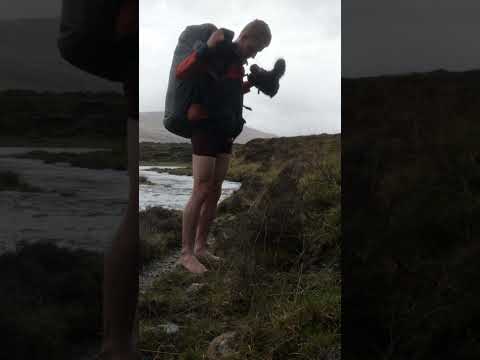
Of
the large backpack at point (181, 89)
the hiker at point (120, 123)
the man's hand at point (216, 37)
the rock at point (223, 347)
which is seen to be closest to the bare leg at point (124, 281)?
the hiker at point (120, 123)

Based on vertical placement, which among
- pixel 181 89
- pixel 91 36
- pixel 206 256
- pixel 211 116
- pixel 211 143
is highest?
pixel 91 36

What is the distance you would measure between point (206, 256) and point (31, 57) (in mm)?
1116

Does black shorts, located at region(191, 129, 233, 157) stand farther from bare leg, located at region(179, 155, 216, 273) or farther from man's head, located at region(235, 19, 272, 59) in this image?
man's head, located at region(235, 19, 272, 59)

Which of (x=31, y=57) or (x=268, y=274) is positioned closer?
(x=31, y=57)

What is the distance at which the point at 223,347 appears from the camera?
2223mm

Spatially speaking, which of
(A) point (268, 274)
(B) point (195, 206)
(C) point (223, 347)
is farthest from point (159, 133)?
(C) point (223, 347)

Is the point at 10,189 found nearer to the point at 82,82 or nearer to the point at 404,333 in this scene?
the point at 82,82

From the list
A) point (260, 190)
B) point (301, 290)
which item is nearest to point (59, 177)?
point (260, 190)

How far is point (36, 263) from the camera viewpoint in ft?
7.16

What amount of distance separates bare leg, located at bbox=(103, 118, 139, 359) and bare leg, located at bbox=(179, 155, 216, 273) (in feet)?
0.71

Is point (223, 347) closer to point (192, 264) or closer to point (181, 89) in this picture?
point (192, 264)

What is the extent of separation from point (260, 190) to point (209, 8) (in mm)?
829

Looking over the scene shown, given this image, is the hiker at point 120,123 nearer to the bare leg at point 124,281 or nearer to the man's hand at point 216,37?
the bare leg at point 124,281

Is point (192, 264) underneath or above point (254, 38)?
underneath
